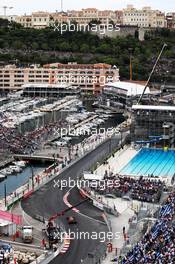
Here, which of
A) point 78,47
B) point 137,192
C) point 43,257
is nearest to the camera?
point 43,257

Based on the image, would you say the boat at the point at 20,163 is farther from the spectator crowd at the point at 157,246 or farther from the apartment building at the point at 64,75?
the apartment building at the point at 64,75

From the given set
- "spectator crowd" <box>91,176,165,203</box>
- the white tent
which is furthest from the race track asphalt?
the white tent

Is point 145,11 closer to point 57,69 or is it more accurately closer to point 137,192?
point 57,69

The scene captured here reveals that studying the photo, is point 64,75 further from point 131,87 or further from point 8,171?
point 8,171

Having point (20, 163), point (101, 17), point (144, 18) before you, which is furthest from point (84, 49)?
point (20, 163)

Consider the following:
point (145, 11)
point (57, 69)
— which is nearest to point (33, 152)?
point (57, 69)

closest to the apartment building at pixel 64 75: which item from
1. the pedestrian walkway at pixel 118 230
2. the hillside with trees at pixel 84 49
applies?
the hillside with trees at pixel 84 49

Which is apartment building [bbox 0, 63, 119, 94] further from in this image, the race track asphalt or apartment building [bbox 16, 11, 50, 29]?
the race track asphalt
